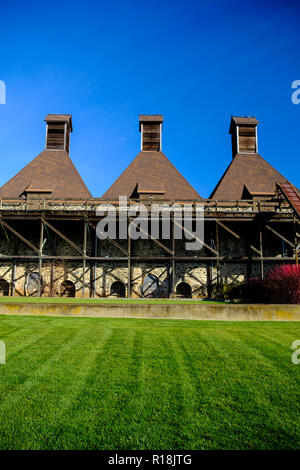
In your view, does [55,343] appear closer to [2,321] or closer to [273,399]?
[2,321]

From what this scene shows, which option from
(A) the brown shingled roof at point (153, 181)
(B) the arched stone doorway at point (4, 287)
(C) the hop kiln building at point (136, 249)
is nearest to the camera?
(C) the hop kiln building at point (136, 249)

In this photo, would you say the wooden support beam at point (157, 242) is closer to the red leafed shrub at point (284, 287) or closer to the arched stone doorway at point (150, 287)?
the arched stone doorway at point (150, 287)

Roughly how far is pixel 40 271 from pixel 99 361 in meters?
14.1

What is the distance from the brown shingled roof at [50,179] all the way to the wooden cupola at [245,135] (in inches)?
508

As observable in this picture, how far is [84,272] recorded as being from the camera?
18.0 m

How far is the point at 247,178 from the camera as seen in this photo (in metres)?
22.6

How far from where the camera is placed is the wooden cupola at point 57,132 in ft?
83.7

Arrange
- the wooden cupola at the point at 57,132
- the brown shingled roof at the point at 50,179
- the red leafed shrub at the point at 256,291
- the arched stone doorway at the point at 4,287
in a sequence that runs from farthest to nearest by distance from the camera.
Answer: the wooden cupola at the point at 57,132
the brown shingled roof at the point at 50,179
the arched stone doorway at the point at 4,287
the red leafed shrub at the point at 256,291

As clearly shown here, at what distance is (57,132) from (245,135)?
50.6 ft

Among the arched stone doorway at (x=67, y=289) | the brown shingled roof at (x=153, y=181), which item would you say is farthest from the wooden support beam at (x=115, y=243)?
the arched stone doorway at (x=67, y=289)

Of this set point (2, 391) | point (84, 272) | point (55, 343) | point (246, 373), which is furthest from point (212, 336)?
point (84, 272)

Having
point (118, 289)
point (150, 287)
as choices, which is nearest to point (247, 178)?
point (150, 287)

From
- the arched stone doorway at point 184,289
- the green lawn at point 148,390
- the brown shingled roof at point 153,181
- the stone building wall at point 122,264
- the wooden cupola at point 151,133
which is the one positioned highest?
the wooden cupola at point 151,133

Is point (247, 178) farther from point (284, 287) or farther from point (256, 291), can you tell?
point (284, 287)
